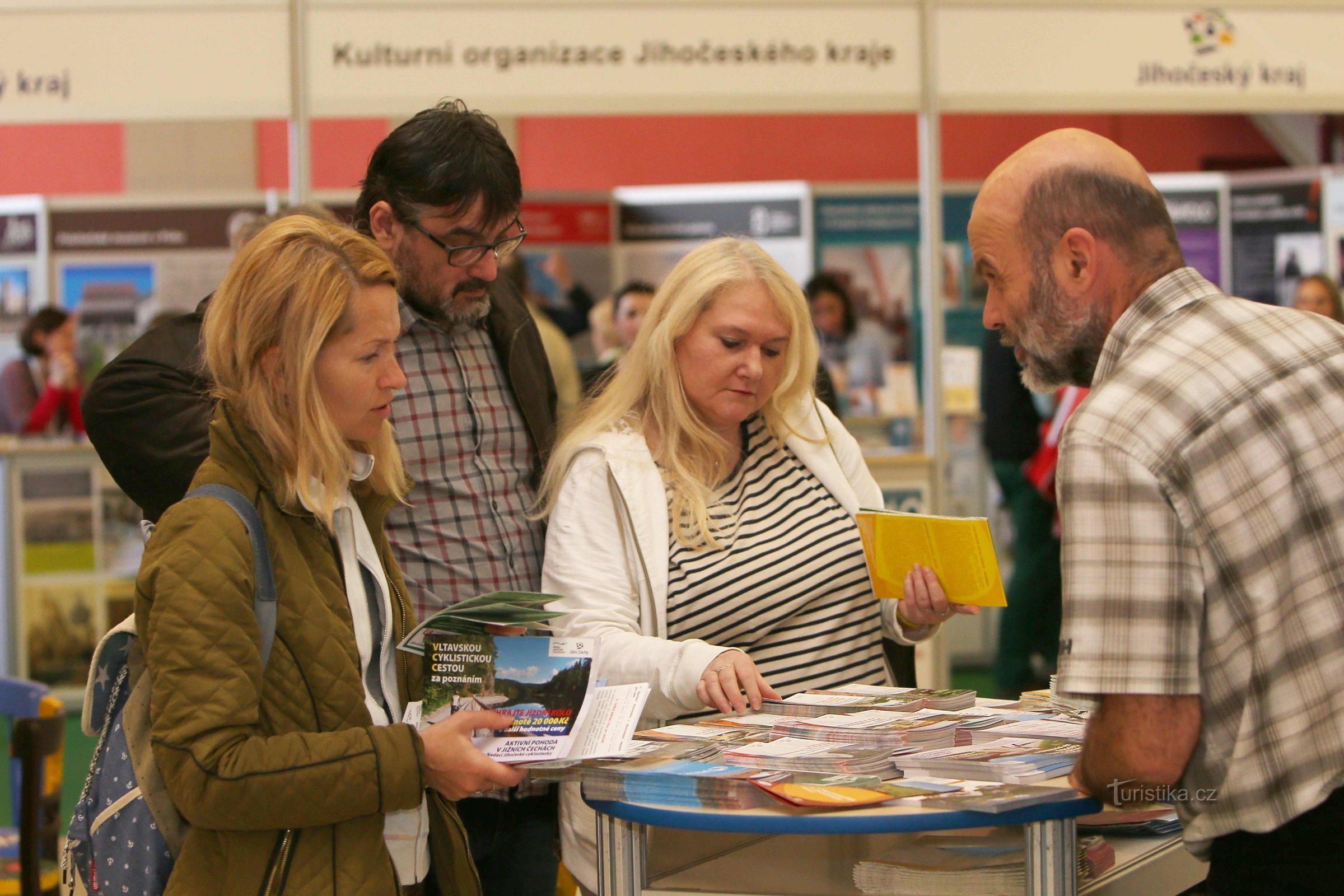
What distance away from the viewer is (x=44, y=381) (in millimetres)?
7473

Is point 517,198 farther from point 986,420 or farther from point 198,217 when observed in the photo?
point 198,217

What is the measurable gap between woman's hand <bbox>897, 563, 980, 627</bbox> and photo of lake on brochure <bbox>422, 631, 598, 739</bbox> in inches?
26.8

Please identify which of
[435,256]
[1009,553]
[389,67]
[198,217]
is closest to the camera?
[435,256]

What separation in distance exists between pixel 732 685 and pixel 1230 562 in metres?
0.85

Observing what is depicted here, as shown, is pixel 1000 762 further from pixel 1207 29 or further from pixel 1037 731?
pixel 1207 29

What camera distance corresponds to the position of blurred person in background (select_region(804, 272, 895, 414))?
6.88 meters

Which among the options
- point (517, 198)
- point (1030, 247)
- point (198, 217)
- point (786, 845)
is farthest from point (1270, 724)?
point (198, 217)

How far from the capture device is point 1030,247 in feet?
5.41

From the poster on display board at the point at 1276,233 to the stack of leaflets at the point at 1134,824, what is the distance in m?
5.85

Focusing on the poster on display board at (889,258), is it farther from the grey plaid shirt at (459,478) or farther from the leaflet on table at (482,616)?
the leaflet on table at (482,616)

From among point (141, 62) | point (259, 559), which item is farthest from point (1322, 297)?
point (259, 559)

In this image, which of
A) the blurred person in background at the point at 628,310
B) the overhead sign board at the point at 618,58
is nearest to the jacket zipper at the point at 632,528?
the overhead sign board at the point at 618,58

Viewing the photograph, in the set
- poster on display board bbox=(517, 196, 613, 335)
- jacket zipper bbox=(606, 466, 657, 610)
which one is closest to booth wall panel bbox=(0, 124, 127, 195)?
poster on display board bbox=(517, 196, 613, 335)

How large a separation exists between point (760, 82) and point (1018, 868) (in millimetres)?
2983
